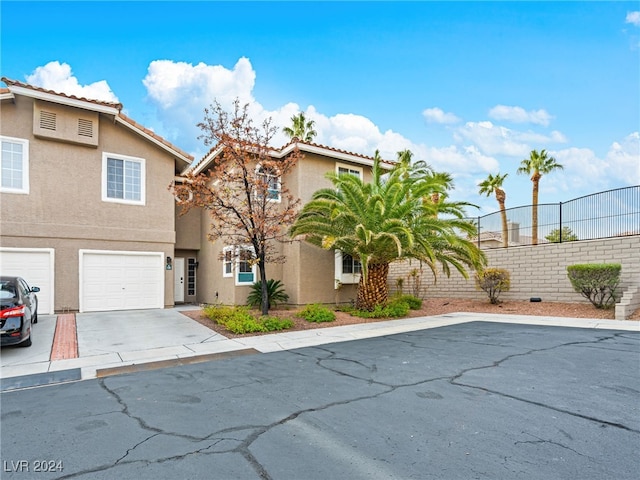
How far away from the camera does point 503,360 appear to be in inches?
287

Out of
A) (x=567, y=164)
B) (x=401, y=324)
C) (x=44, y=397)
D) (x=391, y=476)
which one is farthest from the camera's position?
(x=567, y=164)

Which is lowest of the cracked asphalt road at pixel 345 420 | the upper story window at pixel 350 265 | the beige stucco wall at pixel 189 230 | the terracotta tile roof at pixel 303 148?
the cracked asphalt road at pixel 345 420

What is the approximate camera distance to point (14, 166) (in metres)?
13.7

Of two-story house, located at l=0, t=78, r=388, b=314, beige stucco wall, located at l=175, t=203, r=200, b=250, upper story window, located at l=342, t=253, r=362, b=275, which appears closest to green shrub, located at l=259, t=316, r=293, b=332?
two-story house, located at l=0, t=78, r=388, b=314

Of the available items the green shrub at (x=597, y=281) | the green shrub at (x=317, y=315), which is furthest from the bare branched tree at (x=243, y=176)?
the green shrub at (x=597, y=281)

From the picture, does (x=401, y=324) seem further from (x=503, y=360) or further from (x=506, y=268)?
(x=506, y=268)

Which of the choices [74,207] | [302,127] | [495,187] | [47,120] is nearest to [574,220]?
[495,187]

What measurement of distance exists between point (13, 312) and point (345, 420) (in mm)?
7486

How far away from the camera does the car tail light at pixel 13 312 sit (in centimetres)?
786

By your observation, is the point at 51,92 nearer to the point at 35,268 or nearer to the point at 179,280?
the point at 35,268

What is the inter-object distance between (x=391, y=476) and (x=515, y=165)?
28.1 meters

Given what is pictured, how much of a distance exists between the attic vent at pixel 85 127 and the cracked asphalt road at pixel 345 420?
1150 cm

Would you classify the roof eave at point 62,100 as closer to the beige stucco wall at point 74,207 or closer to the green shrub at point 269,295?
the beige stucco wall at point 74,207

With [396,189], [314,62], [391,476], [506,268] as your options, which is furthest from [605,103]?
[391,476]
